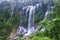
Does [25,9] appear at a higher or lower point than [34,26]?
higher

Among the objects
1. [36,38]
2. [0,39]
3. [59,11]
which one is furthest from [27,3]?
Result: [36,38]

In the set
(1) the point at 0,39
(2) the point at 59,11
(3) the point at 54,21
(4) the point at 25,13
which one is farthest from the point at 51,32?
(4) the point at 25,13

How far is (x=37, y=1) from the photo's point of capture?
9727 mm

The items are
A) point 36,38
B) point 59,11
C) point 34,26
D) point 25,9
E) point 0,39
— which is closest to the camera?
point 36,38

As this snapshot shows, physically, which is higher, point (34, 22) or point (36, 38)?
point (34, 22)

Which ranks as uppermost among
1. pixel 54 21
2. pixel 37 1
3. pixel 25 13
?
pixel 37 1

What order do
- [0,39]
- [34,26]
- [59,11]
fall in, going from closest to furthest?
[59,11]
[0,39]
[34,26]

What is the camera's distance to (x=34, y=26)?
8945 millimetres

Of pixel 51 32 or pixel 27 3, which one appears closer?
pixel 51 32

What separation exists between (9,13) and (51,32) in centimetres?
434

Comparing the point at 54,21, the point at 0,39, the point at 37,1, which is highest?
the point at 37,1

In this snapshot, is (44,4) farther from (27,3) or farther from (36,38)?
(36,38)

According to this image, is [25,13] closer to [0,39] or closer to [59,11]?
[0,39]

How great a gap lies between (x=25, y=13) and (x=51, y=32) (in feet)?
13.2
